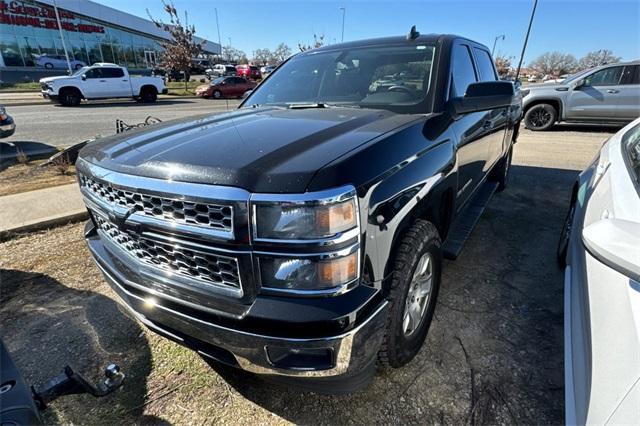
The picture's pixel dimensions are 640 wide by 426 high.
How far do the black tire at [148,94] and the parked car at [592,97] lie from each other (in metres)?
18.6

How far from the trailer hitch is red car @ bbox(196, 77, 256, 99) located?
914 inches

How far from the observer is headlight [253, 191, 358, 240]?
1.31m

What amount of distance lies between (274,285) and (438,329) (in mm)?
1554

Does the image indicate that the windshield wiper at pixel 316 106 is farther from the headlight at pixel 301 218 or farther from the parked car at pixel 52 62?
the parked car at pixel 52 62

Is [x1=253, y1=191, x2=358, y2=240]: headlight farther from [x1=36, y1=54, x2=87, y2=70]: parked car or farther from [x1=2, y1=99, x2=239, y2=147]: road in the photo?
[x1=36, y1=54, x2=87, y2=70]: parked car

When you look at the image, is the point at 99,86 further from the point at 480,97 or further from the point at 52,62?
the point at 52,62

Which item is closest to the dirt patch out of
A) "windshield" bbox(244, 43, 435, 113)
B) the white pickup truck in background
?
"windshield" bbox(244, 43, 435, 113)

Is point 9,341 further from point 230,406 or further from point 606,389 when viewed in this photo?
point 606,389

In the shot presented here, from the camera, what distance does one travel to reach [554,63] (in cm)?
6488

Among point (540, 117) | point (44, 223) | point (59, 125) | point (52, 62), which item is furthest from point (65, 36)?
point (540, 117)

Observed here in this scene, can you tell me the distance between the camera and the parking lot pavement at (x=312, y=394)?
1889 mm

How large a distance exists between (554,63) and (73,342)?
81.3 metres

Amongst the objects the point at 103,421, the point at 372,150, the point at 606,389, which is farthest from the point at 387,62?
the point at 103,421

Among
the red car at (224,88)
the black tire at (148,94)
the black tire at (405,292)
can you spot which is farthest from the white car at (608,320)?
the red car at (224,88)
